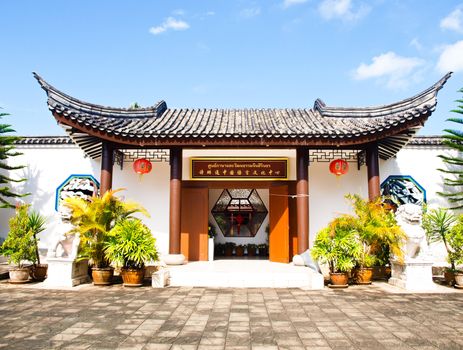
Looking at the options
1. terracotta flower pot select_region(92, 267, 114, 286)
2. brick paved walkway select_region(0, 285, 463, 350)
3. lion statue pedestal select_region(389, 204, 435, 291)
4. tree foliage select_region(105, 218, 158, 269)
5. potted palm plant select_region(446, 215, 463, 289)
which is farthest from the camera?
terracotta flower pot select_region(92, 267, 114, 286)

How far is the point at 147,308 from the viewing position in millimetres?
4758

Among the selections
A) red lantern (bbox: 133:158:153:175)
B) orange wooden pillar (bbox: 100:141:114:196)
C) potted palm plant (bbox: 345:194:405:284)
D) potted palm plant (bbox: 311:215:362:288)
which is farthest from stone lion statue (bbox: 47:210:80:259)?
potted palm plant (bbox: 345:194:405:284)

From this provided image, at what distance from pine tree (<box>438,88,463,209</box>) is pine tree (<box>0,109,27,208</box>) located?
39.5 feet

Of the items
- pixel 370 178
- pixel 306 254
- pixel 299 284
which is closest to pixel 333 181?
pixel 370 178

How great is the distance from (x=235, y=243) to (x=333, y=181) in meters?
4.69

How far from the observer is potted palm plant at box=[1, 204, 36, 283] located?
21.7 feet

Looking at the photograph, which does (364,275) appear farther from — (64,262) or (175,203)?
(64,262)

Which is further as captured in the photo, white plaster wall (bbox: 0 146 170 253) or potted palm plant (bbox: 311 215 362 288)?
white plaster wall (bbox: 0 146 170 253)

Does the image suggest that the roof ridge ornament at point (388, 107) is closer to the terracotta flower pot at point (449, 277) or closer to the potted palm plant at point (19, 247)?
A: the terracotta flower pot at point (449, 277)

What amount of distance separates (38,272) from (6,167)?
4.27 meters

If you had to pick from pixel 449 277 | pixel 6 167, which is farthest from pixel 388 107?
pixel 6 167

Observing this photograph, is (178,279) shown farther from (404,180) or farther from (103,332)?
(404,180)

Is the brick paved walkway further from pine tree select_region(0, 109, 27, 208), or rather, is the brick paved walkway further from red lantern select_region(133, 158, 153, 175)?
pine tree select_region(0, 109, 27, 208)

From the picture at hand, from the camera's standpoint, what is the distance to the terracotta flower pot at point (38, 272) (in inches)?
272
